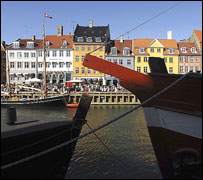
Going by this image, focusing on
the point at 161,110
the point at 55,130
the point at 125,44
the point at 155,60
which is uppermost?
the point at 125,44

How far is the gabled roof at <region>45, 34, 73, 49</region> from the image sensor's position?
1808 inches

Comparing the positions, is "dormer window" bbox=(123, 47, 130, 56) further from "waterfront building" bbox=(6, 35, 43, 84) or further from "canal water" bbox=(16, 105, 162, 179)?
"canal water" bbox=(16, 105, 162, 179)

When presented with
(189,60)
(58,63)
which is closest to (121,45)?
(58,63)

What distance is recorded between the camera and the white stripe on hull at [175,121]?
4.50 meters

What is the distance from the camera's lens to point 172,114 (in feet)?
15.9

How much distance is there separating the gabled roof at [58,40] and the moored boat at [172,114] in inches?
1640

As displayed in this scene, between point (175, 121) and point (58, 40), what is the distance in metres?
45.5

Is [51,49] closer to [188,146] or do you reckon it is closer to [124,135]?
[124,135]

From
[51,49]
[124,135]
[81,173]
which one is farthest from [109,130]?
[51,49]

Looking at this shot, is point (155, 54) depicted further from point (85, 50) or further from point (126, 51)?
point (85, 50)

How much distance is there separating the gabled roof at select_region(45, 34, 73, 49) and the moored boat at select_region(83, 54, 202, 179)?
41646 mm

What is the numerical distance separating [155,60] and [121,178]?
4.14 metres

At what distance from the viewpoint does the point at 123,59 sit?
44781 millimetres

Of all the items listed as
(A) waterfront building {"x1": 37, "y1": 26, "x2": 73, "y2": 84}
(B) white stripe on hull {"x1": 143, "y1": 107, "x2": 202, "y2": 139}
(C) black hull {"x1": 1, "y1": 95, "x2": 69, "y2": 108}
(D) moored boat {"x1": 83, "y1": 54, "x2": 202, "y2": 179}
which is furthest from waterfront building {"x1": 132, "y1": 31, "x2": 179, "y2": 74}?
(B) white stripe on hull {"x1": 143, "y1": 107, "x2": 202, "y2": 139}
